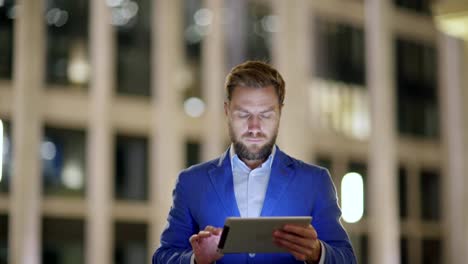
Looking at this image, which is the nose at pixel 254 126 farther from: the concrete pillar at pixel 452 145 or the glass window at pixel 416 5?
the concrete pillar at pixel 452 145

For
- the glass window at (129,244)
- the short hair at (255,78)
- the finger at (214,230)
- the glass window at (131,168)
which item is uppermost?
the glass window at (131,168)

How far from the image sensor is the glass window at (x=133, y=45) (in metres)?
23.4

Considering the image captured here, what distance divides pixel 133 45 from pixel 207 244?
21.1 meters

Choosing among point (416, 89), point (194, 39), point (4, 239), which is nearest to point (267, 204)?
point (4, 239)

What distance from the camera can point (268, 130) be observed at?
10.2 ft

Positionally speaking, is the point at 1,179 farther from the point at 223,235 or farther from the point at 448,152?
the point at 223,235

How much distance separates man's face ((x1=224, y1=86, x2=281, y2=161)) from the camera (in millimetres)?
3076

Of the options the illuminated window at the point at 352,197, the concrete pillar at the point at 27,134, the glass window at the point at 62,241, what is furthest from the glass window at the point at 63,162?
the illuminated window at the point at 352,197

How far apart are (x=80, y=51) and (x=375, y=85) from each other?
854cm

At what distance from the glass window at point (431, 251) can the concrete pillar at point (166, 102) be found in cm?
825

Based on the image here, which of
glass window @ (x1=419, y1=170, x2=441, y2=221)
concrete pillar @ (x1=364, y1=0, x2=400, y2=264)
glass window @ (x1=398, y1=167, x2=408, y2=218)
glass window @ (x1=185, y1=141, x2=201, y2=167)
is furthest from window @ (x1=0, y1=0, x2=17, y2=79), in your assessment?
glass window @ (x1=419, y1=170, x2=441, y2=221)

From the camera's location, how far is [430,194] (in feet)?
94.7

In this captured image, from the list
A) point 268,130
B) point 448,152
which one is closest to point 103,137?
point 448,152

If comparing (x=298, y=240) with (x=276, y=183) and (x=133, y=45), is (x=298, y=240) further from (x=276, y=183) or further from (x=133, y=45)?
(x=133, y=45)
